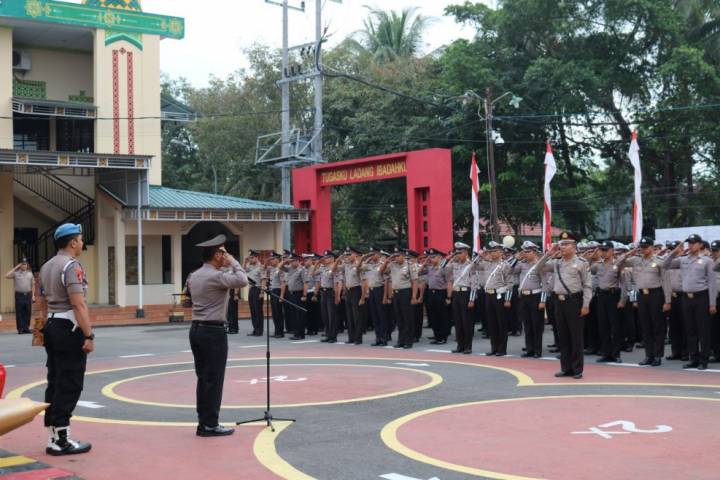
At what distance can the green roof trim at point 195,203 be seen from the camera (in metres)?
28.1

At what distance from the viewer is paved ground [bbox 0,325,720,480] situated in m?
6.56

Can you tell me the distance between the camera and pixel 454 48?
108ft

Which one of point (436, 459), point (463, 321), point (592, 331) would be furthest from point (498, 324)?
point (436, 459)

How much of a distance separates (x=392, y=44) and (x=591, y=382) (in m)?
39.9

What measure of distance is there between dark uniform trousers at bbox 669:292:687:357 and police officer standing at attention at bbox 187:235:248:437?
332 inches

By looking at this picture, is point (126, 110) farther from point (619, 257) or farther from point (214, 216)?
point (619, 257)

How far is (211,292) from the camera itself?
313 inches

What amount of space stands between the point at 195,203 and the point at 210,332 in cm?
2170

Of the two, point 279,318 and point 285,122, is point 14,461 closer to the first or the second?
point 279,318

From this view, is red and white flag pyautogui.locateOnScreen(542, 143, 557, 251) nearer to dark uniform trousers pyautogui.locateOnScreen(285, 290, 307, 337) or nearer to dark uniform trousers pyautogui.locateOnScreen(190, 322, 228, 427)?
dark uniform trousers pyautogui.locateOnScreen(285, 290, 307, 337)

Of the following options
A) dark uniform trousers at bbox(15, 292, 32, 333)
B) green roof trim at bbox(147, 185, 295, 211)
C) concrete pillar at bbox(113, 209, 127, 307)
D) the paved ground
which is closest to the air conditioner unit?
green roof trim at bbox(147, 185, 295, 211)

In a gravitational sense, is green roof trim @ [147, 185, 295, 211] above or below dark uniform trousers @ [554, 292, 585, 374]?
above

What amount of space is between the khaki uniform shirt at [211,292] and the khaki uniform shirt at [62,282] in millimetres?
1049

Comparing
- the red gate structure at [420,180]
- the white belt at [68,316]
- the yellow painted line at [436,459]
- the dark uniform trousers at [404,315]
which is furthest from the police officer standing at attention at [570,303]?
the red gate structure at [420,180]
